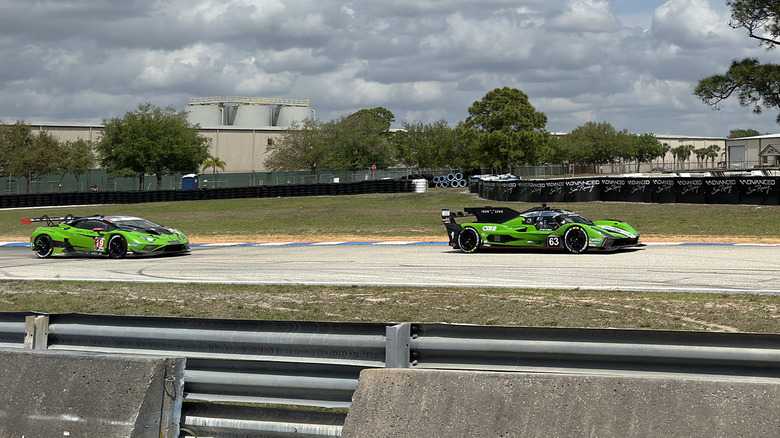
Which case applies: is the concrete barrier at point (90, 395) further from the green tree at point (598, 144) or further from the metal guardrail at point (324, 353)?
the green tree at point (598, 144)

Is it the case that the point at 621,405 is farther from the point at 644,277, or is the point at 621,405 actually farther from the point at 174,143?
the point at 174,143

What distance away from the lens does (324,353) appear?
489 centimetres

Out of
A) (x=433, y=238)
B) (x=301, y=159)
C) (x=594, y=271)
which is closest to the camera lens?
(x=594, y=271)

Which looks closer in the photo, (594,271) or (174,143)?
(594,271)

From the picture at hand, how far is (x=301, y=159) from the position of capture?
96.2m

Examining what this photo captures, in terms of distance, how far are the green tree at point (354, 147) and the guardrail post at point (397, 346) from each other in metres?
86.0

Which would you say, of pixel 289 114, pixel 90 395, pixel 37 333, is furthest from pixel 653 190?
pixel 289 114

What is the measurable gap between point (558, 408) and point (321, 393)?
1407mm

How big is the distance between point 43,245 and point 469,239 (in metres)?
11.7

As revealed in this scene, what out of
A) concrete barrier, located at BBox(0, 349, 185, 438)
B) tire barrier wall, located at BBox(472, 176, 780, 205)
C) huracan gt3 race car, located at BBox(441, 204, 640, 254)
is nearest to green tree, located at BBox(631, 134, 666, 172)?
tire barrier wall, located at BBox(472, 176, 780, 205)

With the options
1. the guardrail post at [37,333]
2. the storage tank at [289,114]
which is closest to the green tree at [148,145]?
the storage tank at [289,114]

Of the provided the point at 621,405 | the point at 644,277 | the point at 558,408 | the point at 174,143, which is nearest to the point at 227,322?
the point at 558,408

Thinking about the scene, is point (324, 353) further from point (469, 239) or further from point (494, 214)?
point (494, 214)

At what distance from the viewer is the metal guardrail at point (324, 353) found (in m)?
4.33
